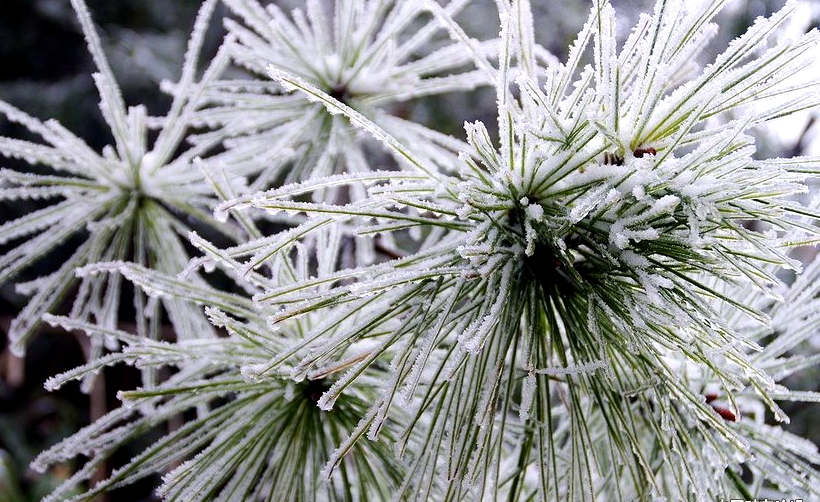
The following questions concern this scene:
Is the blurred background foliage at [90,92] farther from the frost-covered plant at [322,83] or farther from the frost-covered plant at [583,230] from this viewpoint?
the frost-covered plant at [583,230]

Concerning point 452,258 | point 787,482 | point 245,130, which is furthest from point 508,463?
point 245,130

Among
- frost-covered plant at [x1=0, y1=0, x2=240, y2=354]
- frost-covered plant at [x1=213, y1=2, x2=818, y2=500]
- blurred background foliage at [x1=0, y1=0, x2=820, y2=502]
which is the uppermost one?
blurred background foliage at [x1=0, y1=0, x2=820, y2=502]

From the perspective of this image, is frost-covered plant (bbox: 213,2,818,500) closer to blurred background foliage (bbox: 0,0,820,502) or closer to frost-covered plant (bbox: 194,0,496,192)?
frost-covered plant (bbox: 194,0,496,192)

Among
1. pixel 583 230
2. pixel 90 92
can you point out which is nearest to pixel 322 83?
pixel 583 230

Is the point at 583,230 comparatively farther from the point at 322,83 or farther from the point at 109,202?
the point at 109,202

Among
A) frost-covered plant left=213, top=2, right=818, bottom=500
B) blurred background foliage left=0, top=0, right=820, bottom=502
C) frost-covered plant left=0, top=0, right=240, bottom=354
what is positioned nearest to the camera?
frost-covered plant left=213, top=2, right=818, bottom=500

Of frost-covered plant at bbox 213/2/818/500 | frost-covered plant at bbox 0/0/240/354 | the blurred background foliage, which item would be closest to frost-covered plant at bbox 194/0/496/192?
frost-covered plant at bbox 0/0/240/354
